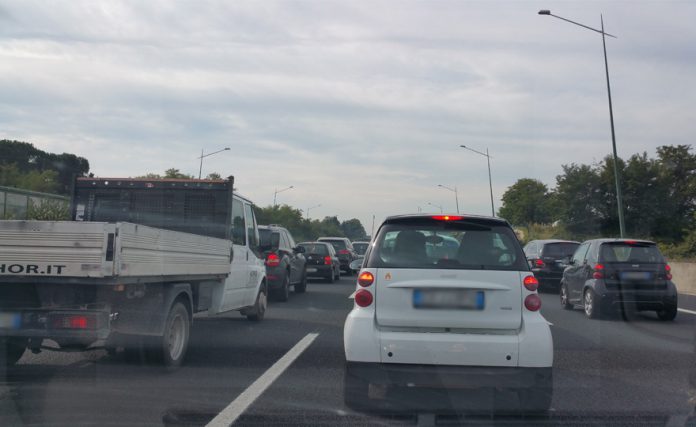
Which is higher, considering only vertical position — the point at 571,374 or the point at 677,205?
the point at 677,205

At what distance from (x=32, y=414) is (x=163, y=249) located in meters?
2.17

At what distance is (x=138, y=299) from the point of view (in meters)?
7.51

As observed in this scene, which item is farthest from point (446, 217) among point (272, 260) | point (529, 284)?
point (272, 260)

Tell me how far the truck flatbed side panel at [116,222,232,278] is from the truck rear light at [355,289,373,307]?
2.24 metres

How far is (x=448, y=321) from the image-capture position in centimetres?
593

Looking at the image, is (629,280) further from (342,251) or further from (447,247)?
(342,251)

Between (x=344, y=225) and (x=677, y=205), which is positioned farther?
(x=344, y=225)

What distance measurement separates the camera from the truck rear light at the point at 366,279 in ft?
20.0

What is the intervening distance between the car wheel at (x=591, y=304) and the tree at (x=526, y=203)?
176 feet

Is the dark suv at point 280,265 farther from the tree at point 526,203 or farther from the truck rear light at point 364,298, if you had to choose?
the tree at point 526,203

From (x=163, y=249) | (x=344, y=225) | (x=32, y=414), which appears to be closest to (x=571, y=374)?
(x=163, y=249)

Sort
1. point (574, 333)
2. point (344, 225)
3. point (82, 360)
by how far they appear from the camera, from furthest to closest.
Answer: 1. point (344, 225)
2. point (574, 333)
3. point (82, 360)

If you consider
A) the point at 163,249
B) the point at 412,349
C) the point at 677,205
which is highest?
the point at 677,205

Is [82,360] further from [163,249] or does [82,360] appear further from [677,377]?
[677,377]
